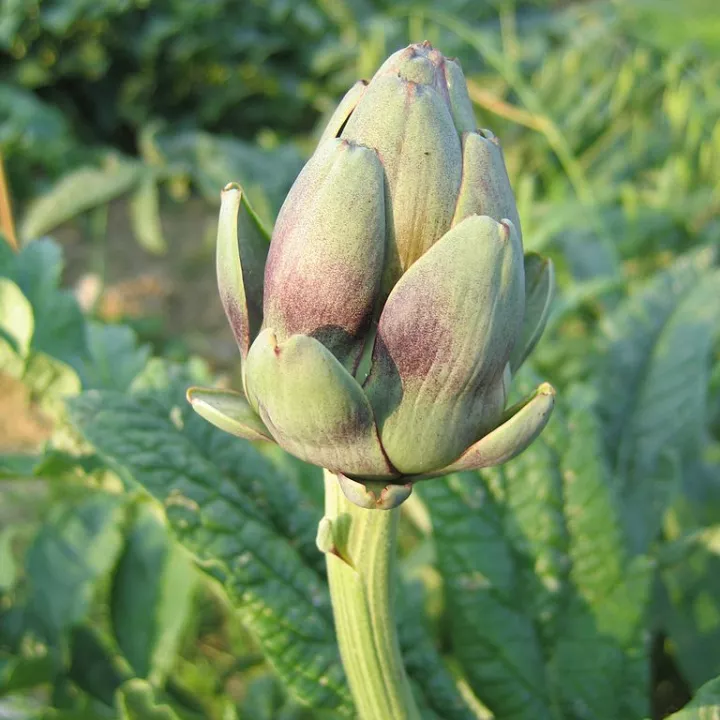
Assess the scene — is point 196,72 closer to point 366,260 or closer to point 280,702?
point 280,702

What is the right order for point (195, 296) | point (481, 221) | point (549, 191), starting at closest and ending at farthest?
point (481, 221) → point (549, 191) → point (195, 296)

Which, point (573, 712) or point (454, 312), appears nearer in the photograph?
point (454, 312)

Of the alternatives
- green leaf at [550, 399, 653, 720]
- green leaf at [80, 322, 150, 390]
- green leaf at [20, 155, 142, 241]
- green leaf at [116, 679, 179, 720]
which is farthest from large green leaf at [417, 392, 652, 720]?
green leaf at [20, 155, 142, 241]

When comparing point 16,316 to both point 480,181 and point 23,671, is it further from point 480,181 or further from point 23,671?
point 480,181

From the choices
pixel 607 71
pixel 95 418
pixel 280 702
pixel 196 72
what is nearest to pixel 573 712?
pixel 280 702

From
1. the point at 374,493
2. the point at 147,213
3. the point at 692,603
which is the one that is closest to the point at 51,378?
the point at 374,493
